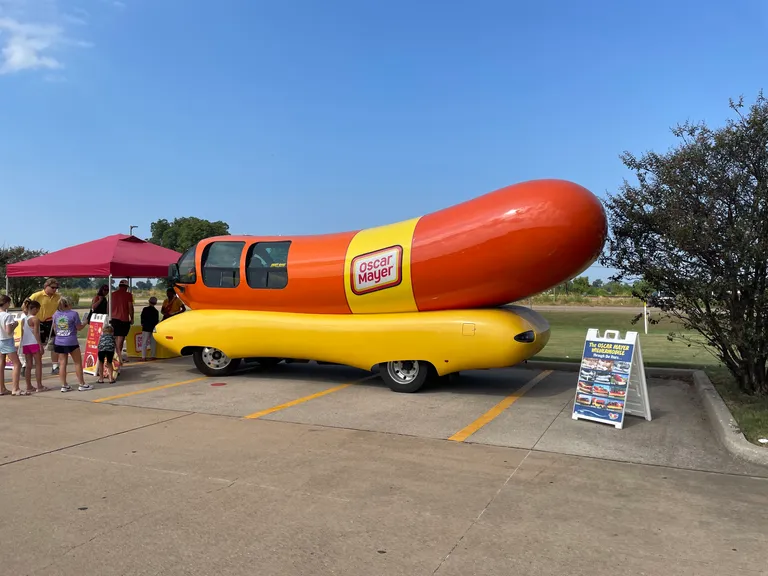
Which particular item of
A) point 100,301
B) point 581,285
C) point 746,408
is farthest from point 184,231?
point 746,408

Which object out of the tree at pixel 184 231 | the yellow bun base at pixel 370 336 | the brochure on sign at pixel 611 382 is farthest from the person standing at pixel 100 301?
the tree at pixel 184 231

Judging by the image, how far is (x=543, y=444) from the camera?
19.4 ft

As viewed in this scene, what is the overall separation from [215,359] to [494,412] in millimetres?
5237

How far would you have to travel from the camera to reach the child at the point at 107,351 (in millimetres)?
9391

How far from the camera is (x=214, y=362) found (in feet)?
33.2

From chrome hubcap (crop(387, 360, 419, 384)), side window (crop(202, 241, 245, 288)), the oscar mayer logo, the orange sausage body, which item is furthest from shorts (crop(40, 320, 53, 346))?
chrome hubcap (crop(387, 360, 419, 384))

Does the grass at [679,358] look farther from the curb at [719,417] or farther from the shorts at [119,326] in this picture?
the shorts at [119,326]

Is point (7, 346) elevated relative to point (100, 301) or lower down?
lower down

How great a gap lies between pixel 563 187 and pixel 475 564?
215 inches

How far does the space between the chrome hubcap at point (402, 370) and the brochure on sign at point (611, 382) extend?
251 centimetres

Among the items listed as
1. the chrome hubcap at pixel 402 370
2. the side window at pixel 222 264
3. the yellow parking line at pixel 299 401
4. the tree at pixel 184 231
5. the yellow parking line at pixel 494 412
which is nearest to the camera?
the yellow parking line at pixel 494 412

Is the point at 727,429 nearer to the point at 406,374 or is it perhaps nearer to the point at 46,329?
the point at 406,374

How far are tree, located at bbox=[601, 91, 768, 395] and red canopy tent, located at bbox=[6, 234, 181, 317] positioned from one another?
30.4ft

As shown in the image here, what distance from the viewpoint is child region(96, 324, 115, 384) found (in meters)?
9.39
